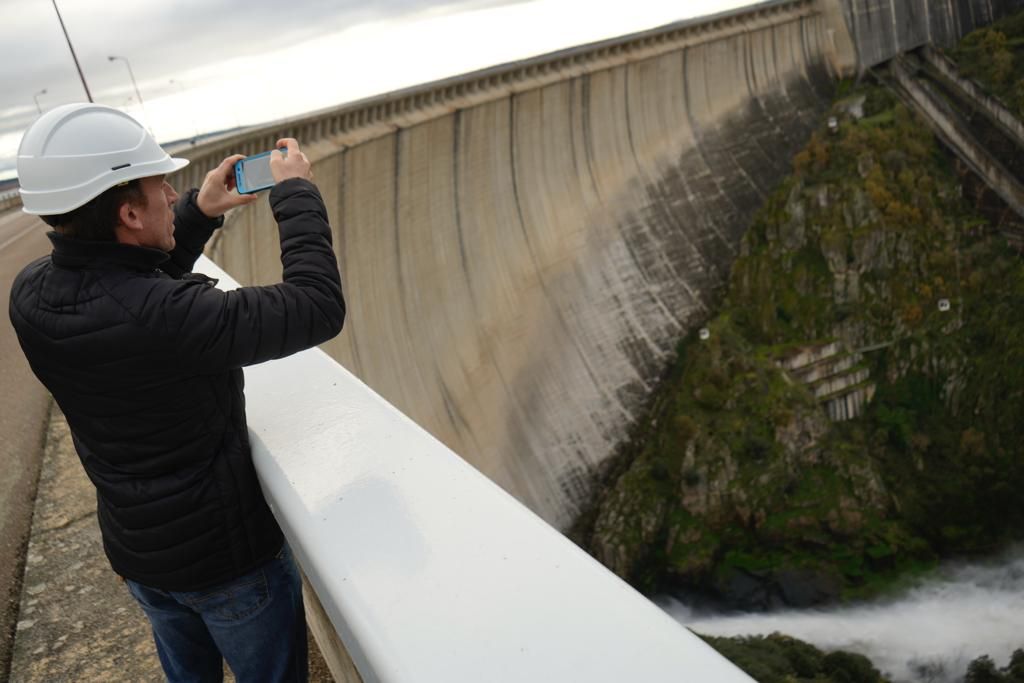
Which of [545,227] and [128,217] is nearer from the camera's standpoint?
[128,217]

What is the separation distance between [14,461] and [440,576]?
297cm

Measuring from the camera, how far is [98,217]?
50.5 inches

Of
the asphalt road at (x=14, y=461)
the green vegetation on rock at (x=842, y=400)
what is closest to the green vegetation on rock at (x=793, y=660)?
the green vegetation on rock at (x=842, y=400)

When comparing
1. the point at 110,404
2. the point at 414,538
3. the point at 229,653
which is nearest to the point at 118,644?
the point at 229,653

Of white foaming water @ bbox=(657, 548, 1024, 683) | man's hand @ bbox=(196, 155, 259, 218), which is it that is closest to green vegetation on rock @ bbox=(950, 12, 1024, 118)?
white foaming water @ bbox=(657, 548, 1024, 683)

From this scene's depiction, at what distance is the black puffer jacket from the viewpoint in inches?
48.3

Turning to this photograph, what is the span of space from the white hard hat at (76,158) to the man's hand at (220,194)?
0.47 meters

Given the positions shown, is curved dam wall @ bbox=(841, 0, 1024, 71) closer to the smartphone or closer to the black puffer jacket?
the smartphone

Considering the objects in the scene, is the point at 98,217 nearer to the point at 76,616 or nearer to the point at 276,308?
the point at 276,308

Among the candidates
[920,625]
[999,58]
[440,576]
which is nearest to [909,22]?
[999,58]

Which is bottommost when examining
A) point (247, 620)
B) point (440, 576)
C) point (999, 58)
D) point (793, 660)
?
point (793, 660)

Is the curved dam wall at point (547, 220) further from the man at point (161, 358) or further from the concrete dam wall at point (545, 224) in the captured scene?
the man at point (161, 358)

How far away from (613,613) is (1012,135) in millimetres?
28304

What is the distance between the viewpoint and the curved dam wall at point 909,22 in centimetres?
2642
